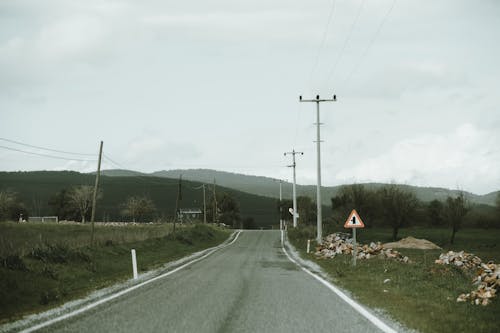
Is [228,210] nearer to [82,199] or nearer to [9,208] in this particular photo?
[82,199]

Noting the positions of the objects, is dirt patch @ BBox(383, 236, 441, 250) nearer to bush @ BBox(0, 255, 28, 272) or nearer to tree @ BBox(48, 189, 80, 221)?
bush @ BBox(0, 255, 28, 272)

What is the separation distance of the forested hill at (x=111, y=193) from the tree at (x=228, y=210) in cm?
505

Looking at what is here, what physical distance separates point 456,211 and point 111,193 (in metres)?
119

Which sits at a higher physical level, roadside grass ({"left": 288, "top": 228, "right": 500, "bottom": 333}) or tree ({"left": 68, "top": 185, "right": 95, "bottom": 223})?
tree ({"left": 68, "top": 185, "right": 95, "bottom": 223})

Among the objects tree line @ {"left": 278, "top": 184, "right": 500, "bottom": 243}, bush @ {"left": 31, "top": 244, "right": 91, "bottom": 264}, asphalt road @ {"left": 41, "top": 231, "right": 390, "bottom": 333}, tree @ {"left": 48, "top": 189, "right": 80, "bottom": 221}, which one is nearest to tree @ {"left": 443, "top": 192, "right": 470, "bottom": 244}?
tree line @ {"left": 278, "top": 184, "right": 500, "bottom": 243}

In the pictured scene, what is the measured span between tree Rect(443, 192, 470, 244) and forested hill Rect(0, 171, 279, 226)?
7070 centimetres

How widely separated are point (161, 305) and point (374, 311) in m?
4.33

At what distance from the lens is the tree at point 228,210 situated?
127 m

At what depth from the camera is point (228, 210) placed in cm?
13275

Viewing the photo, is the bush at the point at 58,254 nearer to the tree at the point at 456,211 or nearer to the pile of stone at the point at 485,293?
the pile of stone at the point at 485,293

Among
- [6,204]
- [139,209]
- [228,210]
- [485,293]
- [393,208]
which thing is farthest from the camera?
[228,210]

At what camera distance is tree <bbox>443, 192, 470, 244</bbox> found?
7488cm

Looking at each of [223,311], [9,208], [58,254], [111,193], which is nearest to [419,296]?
[223,311]

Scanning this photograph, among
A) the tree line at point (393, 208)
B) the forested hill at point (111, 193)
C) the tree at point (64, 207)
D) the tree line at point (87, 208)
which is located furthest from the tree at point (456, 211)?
the tree at point (64, 207)
